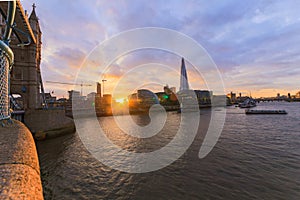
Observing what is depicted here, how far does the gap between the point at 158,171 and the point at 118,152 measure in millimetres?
5373

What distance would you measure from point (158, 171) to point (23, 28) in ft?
39.2

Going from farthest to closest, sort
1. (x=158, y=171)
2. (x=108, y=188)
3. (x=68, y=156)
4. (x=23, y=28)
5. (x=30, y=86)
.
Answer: (x=30, y=86), (x=68, y=156), (x=158, y=171), (x=23, y=28), (x=108, y=188)

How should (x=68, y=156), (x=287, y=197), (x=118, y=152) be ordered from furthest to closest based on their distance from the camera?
(x=118, y=152)
(x=68, y=156)
(x=287, y=197)

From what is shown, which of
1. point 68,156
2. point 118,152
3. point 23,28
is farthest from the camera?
point 118,152

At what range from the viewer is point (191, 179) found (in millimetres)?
7785

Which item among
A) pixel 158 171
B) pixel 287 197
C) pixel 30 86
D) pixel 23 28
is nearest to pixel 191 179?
pixel 158 171

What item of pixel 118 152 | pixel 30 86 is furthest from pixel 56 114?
pixel 118 152

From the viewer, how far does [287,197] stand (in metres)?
6.24

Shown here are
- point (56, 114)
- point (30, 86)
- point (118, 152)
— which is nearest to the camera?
point (118, 152)

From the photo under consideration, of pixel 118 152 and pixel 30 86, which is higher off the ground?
pixel 30 86

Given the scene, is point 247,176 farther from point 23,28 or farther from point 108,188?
point 23,28

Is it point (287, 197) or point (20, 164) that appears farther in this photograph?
point (287, 197)

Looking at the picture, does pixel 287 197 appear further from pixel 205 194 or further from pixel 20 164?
pixel 20 164

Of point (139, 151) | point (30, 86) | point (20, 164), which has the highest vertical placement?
point (30, 86)
